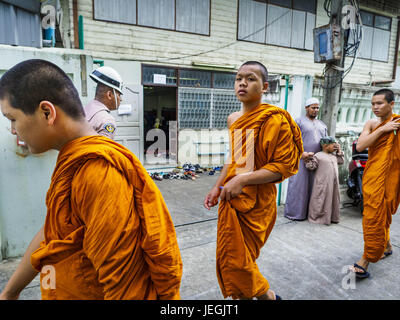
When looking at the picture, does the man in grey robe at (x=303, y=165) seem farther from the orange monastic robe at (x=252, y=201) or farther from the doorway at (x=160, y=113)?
the doorway at (x=160, y=113)

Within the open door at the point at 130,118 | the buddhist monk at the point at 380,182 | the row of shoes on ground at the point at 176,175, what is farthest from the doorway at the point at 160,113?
the buddhist monk at the point at 380,182

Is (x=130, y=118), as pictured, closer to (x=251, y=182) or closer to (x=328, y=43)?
(x=328, y=43)

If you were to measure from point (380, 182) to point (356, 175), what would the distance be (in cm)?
192

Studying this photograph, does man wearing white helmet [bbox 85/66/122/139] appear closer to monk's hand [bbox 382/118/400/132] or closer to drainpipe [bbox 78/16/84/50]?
monk's hand [bbox 382/118/400/132]

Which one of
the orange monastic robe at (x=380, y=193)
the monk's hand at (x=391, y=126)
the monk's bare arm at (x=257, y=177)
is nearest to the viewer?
the monk's bare arm at (x=257, y=177)

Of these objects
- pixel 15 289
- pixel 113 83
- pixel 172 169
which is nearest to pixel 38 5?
pixel 113 83

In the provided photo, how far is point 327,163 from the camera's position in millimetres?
4094

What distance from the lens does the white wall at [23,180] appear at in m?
2.83

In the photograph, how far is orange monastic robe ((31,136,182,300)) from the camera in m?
0.96

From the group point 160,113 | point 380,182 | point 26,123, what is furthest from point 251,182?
point 160,113

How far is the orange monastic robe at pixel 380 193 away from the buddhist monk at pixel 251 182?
119cm

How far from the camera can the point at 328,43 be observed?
14.2ft

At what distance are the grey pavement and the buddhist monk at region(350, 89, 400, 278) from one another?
0.23 meters

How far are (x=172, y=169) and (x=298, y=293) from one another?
555 centimetres
